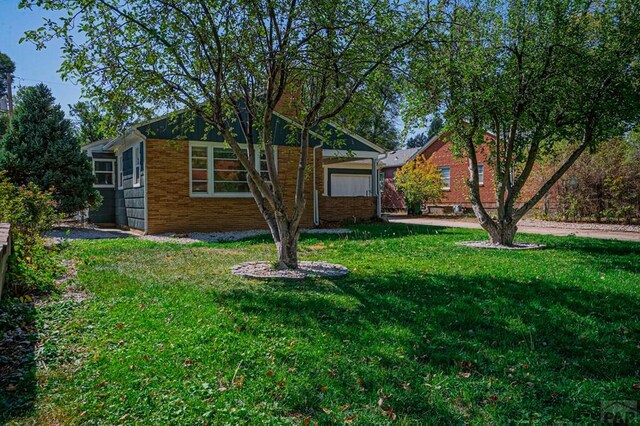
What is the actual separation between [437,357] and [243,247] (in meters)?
6.92

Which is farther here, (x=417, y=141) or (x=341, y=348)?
(x=417, y=141)

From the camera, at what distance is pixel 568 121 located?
29.8ft

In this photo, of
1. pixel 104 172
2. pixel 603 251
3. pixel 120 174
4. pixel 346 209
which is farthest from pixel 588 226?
pixel 104 172

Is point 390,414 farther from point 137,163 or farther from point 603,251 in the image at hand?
point 137,163

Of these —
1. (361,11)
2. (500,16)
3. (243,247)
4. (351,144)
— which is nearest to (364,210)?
(351,144)

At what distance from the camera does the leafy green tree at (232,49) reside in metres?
5.55

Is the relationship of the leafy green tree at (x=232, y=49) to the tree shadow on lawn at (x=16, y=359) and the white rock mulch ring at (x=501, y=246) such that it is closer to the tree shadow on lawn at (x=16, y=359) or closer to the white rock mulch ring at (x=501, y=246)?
the tree shadow on lawn at (x=16, y=359)

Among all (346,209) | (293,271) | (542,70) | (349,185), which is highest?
(542,70)

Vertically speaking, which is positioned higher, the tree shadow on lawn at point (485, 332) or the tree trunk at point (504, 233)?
the tree trunk at point (504, 233)

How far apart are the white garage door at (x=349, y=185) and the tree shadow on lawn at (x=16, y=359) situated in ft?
66.0

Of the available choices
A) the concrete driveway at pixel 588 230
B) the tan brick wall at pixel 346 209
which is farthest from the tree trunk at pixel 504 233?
the tan brick wall at pixel 346 209

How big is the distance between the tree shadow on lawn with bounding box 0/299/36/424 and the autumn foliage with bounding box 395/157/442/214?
21399 mm

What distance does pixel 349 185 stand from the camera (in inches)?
999

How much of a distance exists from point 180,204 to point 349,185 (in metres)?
13.4
